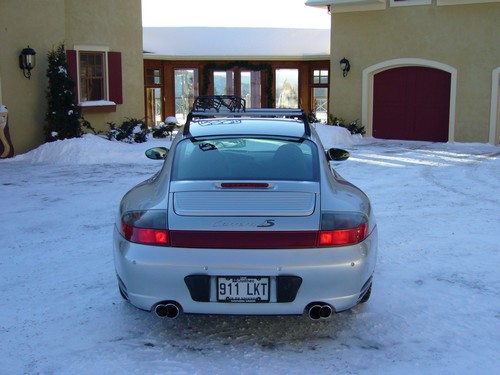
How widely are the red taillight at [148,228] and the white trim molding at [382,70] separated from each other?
1457 centimetres

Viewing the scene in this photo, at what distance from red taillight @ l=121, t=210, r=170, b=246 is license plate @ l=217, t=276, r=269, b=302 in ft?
1.38

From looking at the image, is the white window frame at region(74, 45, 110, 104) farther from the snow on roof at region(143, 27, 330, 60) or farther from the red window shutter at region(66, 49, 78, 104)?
the snow on roof at region(143, 27, 330, 60)

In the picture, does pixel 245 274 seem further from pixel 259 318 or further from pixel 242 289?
pixel 259 318

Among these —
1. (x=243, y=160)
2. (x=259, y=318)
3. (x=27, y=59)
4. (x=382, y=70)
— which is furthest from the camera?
(x=382, y=70)

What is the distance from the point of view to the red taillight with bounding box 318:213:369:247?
12.7 ft

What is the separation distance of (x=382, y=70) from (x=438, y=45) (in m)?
1.84

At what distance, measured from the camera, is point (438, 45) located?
17.1m

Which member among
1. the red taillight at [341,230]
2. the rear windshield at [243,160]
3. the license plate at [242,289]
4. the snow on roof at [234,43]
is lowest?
the license plate at [242,289]

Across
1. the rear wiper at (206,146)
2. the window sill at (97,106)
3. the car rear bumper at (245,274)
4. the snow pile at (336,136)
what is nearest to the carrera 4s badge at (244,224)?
the car rear bumper at (245,274)

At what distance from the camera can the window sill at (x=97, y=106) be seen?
52.0 feet

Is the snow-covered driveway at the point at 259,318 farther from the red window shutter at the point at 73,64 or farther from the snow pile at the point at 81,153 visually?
the red window shutter at the point at 73,64

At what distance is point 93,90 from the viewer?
54.6 feet

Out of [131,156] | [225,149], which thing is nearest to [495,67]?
[131,156]

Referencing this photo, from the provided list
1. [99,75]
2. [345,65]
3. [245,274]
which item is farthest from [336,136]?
[245,274]
